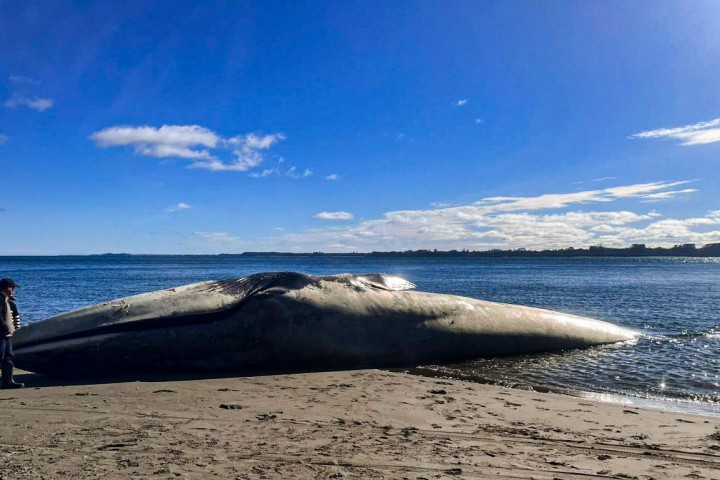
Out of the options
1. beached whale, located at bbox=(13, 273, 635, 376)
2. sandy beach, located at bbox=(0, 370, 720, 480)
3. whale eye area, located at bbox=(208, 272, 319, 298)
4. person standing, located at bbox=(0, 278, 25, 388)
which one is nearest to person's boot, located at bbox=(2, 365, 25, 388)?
person standing, located at bbox=(0, 278, 25, 388)

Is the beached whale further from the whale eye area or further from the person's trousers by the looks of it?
the person's trousers

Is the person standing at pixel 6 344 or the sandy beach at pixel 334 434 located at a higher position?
the person standing at pixel 6 344

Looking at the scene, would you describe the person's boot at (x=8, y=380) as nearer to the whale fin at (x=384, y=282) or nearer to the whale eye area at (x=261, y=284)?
the whale eye area at (x=261, y=284)

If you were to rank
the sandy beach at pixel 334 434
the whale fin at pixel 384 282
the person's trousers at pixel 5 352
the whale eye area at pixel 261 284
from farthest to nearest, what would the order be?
the whale fin at pixel 384 282
the whale eye area at pixel 261 284
the person's trousers at pixel 5 352
the sandy beach at pixel 334 434

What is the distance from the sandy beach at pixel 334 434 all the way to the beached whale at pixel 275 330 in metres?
0.66

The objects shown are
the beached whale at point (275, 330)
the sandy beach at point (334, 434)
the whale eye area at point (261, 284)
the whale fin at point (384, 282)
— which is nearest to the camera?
the sandy beach at point (334, 434)

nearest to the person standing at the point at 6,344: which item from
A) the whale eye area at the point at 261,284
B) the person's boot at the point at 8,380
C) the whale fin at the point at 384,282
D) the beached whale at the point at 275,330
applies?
the person's boot at the point at 8,380

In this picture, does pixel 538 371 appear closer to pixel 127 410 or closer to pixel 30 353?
pixel 127 410

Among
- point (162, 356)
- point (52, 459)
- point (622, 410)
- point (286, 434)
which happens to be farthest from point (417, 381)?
point (52, 459)

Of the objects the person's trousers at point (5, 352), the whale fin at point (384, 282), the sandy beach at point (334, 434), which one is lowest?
the sandy beach at point (334, 434)

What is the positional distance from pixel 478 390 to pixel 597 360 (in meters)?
3.50

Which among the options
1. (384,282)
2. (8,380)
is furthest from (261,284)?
(8,380)

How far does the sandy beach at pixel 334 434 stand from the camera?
4.20 m

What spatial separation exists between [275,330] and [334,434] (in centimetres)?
385
